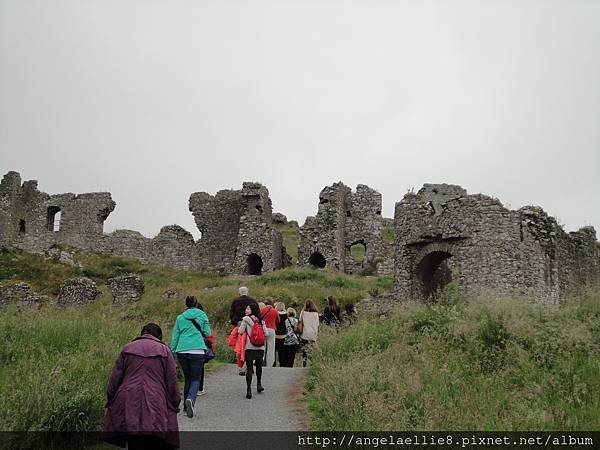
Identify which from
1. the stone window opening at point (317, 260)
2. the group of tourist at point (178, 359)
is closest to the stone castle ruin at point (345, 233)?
the stone window opening at point (317, 260)

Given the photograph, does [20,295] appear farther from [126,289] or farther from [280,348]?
[280,348]

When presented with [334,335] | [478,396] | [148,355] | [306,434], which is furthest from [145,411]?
[334,335]

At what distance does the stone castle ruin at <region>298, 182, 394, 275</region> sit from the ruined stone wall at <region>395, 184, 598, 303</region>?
1130cm

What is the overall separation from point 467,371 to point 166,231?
29324mm

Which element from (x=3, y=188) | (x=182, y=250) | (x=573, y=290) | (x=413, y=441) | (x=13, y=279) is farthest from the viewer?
(x=3, y=188)

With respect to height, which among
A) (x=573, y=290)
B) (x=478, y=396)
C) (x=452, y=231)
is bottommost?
(x=478, y=396)

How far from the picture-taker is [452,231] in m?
17.8

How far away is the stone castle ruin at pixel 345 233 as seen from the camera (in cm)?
3105

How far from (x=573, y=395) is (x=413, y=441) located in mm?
2662

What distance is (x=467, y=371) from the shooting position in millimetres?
9672

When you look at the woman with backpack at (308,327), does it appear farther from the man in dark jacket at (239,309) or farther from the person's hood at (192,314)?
the person's hood at (192,314)

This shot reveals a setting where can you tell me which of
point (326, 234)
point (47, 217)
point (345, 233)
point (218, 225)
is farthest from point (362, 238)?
point (47, 217)

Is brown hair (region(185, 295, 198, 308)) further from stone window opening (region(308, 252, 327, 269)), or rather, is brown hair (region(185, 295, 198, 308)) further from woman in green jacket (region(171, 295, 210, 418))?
stone window opening (region(308, 252, 327, 269))

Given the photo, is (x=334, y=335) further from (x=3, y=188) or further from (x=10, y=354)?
(x=3, y=188)
